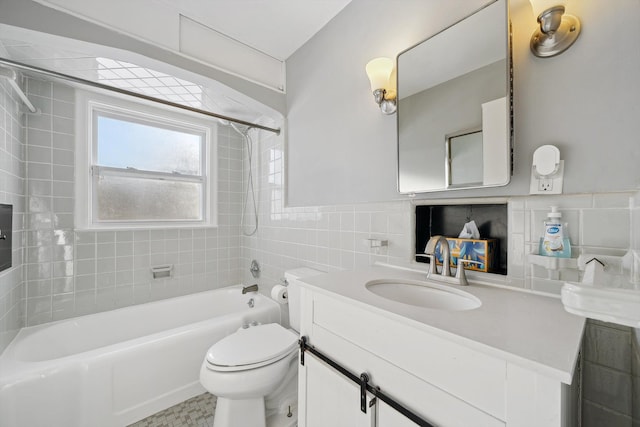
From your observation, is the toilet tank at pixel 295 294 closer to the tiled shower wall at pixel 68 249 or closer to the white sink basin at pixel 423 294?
the white sink basin at pixel 423 294

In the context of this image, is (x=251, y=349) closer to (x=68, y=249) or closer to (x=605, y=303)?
(x=605, y=303)

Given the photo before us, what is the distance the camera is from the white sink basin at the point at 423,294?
36.5 inches

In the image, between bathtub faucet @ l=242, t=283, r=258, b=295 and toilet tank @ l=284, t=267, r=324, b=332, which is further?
bathtub faucet @ l=242, t=283, r=258, b=295

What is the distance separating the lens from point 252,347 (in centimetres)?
135

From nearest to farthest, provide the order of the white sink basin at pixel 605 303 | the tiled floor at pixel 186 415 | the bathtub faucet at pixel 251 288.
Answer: the white sink basin at pixel 605 303
the tiled floor at pixel 186 415
the bathtub faucet at pixel 251 288

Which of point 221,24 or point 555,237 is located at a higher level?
point 221,24

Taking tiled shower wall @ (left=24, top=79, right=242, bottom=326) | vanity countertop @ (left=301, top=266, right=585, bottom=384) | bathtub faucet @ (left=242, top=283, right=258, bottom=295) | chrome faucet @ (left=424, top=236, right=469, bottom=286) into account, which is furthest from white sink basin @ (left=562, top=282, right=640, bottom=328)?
tiled shower wall @ (left=24, top=79, right=242, bottom=326)

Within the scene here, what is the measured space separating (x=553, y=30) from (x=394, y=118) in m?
0.62

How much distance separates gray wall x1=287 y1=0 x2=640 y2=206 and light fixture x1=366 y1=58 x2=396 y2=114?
0.07 m

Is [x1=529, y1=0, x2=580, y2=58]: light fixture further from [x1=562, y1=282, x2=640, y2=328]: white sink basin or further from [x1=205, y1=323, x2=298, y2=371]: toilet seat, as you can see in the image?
[x1=205, y1=323, x2=298, y2=371]: toilet seat

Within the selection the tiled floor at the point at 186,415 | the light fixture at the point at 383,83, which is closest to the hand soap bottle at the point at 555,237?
the light fixture at the point at 383,83

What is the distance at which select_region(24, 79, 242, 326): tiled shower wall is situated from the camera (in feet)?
5.82

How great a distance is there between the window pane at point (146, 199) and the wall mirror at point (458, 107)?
2.17 meters

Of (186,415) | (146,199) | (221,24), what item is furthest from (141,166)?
(186,415)
